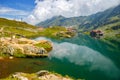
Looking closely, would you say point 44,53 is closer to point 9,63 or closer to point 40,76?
point 9,63

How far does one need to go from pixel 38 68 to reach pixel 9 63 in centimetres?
1687

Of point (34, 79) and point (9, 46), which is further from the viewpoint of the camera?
point (9, 46)

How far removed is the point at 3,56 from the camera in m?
126

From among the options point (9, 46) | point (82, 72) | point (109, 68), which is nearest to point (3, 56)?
point (9, 46)

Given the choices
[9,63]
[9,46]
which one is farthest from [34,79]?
[9,46]

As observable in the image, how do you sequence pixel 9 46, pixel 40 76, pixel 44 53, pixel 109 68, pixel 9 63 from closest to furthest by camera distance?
pixel 40 76 < pixel 9 63 < pixel 109 68 < pixel 9 46 < pixel 44 53

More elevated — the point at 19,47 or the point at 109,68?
the point at 19,47

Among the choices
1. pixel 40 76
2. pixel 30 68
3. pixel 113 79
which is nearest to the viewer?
pixel 40 76

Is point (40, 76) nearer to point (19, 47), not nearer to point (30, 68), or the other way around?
point (30, 68)

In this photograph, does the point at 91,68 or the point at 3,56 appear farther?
the point at 3,56

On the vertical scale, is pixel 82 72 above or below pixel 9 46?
below

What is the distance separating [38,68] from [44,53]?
39.5 meters

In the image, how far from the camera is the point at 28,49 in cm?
13975

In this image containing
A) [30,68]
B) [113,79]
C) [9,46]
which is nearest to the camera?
[113,79]
